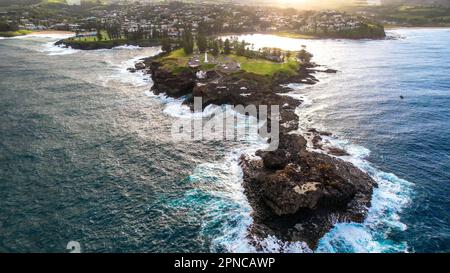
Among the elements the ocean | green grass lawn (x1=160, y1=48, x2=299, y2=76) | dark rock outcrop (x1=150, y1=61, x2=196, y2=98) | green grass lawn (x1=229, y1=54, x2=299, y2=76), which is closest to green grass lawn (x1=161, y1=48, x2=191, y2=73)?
green grass lawn (x1=160, y1=48, x2=299, y2=76)

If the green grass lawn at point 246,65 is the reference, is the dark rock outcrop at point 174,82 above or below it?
below

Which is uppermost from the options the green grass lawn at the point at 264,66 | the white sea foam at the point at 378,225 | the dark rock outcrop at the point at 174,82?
the green grass lawn at the point at 264,66

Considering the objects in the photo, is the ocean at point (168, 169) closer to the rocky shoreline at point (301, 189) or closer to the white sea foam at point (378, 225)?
the white sea foam at point (378, 225)

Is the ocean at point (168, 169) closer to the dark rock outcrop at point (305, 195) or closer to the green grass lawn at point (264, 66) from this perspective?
the dark rock outcrop at point (305, 195)

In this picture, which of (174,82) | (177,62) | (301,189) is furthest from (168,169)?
(177,62)

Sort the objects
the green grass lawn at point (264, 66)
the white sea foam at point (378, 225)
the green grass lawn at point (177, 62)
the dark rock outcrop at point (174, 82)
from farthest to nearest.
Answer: the green grass lawn at point (177, 62) < the green grass lawn at point (264, 66) < the dark rock outcrop at point (174, 82) < the white sea foam at point (378, 225)

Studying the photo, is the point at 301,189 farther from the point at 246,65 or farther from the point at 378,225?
the point at 246,65

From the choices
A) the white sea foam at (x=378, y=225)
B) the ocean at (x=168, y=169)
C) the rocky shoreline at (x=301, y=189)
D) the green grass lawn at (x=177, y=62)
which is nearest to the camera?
the white sea foam at (x=378, y=225)

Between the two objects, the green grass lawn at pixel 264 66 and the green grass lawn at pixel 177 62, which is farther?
the green grass lawn at pixel 177 62

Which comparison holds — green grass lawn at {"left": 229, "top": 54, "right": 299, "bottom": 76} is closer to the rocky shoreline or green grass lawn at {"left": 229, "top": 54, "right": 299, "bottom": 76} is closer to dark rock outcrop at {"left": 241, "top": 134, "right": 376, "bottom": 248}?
the rocky shoreline

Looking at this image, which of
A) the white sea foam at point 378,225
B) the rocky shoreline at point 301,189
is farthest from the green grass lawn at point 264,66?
the white sea foam at point 378,225
